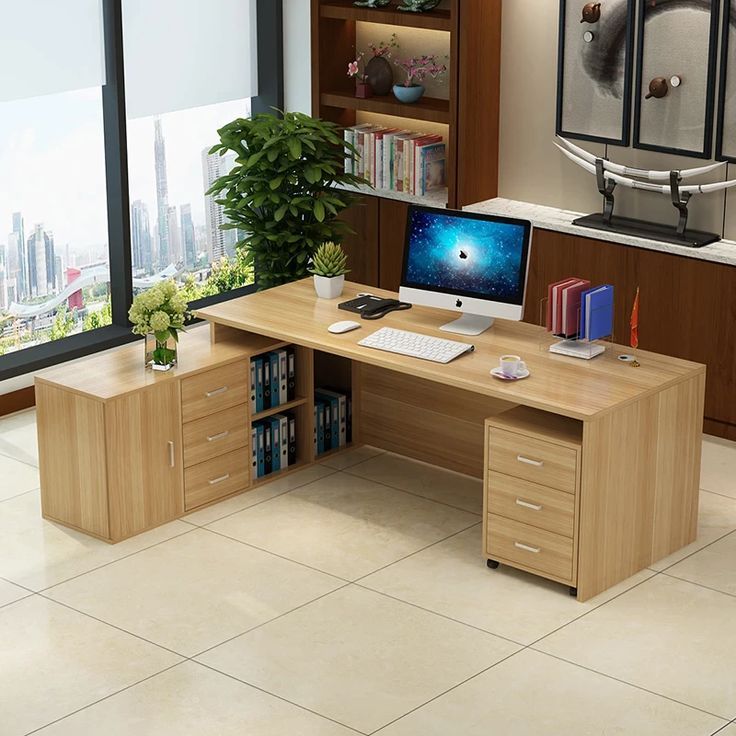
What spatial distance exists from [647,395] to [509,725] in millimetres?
1363

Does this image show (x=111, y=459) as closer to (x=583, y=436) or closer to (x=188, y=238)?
(x=583, y=436)

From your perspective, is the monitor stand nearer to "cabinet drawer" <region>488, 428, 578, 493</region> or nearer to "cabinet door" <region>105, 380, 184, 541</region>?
"cabinet drawer" <region>488, 428, 578, 493</region>

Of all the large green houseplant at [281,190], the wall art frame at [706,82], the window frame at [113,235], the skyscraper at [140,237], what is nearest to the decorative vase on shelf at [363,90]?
the window frame at [113,235]

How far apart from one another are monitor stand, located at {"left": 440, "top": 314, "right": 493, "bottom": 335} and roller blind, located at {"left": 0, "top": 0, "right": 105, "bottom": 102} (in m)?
2.50

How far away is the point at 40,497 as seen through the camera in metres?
6.05

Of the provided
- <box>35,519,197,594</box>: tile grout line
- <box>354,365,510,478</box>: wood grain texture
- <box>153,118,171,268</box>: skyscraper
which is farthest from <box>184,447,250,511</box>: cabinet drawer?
<box>153,118,171,268</box>: skyscraper

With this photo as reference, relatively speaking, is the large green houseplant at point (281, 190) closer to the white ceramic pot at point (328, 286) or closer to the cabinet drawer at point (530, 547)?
the white ceramic pot at point (328, 286)

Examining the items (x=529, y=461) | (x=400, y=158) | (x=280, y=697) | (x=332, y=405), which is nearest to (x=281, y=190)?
(x=332, y=405)

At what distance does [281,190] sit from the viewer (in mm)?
6656

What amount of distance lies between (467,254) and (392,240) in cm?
199

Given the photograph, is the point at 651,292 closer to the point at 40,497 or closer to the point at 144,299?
the point at 144,299

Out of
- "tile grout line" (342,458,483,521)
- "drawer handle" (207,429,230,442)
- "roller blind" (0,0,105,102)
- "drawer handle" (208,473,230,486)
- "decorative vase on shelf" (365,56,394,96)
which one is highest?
"roller blind" (0,0,105,102)

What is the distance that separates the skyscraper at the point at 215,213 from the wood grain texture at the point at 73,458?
2473mm

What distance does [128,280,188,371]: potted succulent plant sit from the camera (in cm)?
563
